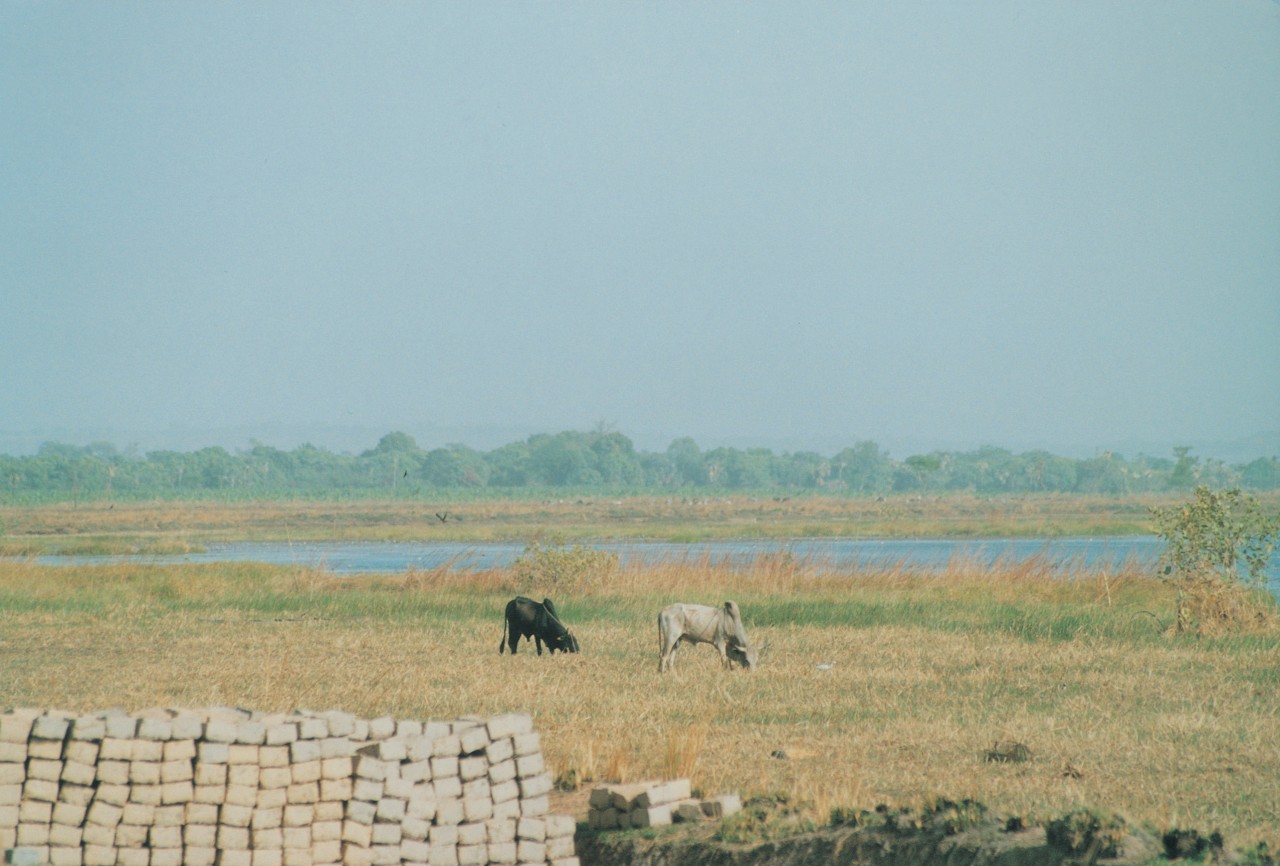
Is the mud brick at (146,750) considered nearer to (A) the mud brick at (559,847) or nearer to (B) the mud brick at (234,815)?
(B) the mud brick at (234,815)

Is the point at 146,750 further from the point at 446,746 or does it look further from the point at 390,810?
the point at 446,746

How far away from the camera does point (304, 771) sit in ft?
28.9

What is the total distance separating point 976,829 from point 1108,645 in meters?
11.1

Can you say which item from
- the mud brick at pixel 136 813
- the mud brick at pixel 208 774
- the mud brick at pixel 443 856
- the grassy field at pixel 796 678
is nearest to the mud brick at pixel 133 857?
the mud brick at pixel 136 813

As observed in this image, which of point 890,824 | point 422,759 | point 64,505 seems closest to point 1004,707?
point 890,824

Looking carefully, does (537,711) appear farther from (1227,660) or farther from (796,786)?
(1227,660)

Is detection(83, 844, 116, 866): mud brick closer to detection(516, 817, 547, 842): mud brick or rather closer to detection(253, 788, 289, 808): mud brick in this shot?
detection(253, 788, 289, 808): mud brick

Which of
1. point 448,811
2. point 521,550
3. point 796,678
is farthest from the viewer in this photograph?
point 521,550

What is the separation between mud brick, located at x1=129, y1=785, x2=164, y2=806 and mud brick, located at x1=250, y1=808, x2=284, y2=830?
1.95 feet

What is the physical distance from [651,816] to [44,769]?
3987 mm

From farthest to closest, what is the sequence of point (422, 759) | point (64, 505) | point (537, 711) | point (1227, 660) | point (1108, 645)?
point (64, 505)
point (1108, 645)
point (1227, 660)
point (537, 711)
point (422, 759)

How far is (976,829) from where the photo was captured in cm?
867

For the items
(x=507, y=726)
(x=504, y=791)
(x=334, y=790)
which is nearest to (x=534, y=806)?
(x=504, y=791)

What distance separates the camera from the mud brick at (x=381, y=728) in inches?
368
